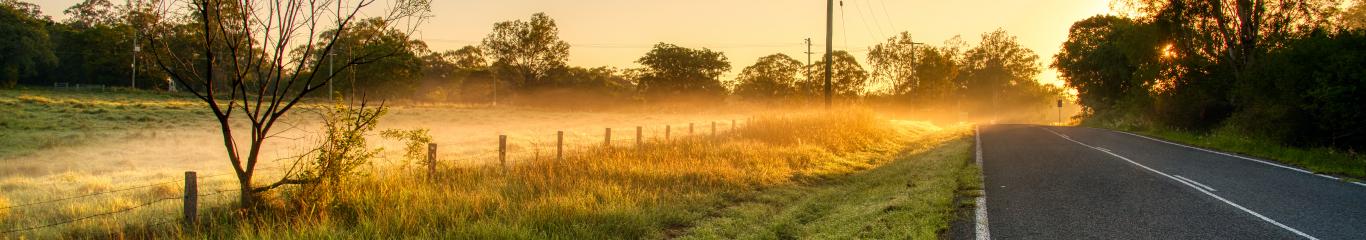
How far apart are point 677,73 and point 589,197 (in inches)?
2632

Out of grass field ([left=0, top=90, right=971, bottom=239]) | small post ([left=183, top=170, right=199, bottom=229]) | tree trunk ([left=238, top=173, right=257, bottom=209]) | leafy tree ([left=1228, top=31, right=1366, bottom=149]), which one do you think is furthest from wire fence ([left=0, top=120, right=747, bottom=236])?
leafy tree ([left=1228, top=31, right=1366, bottom=149])

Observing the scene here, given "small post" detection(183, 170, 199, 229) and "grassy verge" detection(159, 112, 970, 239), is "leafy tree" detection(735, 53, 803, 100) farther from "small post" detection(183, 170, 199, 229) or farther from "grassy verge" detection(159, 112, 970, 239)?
"small post" detection(183, 170, 199, 229)

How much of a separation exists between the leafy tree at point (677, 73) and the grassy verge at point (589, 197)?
6034 centimetres

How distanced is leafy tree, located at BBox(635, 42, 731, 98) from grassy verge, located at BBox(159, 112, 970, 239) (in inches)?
2375

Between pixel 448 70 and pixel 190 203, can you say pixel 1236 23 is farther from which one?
pixel 448 70

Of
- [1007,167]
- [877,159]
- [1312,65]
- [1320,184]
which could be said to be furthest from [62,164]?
[1312,65]

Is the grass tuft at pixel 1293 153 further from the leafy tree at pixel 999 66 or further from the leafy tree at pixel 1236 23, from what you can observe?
the leafy tree at pixel 999 66

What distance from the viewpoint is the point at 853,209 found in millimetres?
7812

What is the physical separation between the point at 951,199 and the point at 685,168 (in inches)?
162

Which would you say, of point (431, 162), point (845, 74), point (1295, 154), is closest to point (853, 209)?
point (431, 162)

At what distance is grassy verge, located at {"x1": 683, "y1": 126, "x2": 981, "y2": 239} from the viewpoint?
21.0 ft

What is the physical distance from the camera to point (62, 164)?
1581cm

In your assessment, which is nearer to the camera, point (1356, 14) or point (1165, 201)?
point (1165, 201)

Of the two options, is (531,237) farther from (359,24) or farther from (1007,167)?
(1007,167)
